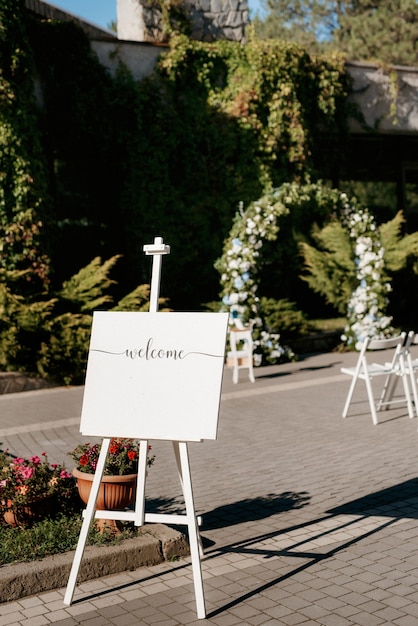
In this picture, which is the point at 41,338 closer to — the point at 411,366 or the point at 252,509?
the point at 411,366

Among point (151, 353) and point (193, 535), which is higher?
point (151, 353)

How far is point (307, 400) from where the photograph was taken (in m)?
11.6

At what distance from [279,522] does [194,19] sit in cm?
1417

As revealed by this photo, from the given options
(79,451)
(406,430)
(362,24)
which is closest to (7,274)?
(406,430)

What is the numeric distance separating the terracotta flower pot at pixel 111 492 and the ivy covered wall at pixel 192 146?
11.5 m

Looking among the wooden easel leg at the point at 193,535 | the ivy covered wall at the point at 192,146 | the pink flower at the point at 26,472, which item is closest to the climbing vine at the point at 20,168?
the ivy covered wall at the point at 192,146

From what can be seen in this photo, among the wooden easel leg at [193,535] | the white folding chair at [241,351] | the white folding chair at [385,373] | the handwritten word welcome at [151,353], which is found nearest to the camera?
the wooden easel leg at [193,535]

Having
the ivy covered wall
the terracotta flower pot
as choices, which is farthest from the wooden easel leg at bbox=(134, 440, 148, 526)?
the ivy covered wall

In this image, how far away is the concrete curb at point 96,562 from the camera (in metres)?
4.88

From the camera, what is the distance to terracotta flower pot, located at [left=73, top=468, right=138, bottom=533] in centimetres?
552

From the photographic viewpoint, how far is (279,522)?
623 centimetres

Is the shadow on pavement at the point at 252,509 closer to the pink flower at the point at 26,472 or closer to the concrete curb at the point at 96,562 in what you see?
the concrete curb at the point at 96,562

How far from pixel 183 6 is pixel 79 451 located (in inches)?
552

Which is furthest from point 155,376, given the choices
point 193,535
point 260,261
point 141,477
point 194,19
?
point 194,19
